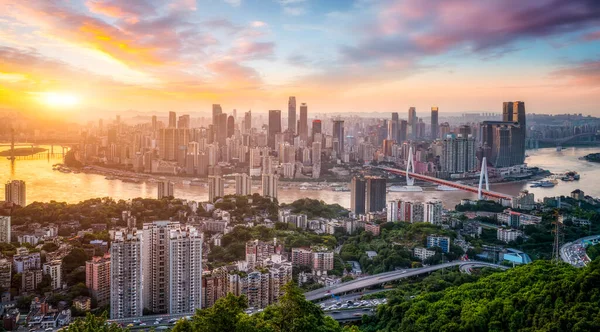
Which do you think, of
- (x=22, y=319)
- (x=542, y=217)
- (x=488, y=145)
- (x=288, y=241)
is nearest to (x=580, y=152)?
(x=488, y=145)

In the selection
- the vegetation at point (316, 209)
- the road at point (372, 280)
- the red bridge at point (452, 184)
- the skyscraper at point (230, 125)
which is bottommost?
the road at point (372, 280)

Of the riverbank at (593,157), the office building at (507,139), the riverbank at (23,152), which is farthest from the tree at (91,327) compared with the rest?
the riverbank at (593,157)

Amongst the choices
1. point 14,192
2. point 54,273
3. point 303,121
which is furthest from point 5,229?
point 303,121

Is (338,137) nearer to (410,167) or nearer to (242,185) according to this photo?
(410,167)

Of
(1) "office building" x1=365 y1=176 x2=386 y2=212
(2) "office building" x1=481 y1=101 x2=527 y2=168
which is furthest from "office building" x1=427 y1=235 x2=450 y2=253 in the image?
(2) "office building" x1=481 y1=101 x2=527 y2=168

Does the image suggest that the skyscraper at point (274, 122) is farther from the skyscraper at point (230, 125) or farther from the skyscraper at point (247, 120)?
the skyscraper at point (230, 125)

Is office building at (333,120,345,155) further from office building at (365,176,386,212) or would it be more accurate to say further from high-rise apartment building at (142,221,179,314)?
high-rise apartment building at (142,221,179,314)

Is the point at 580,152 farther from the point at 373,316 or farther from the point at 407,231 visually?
the point at 373,316
